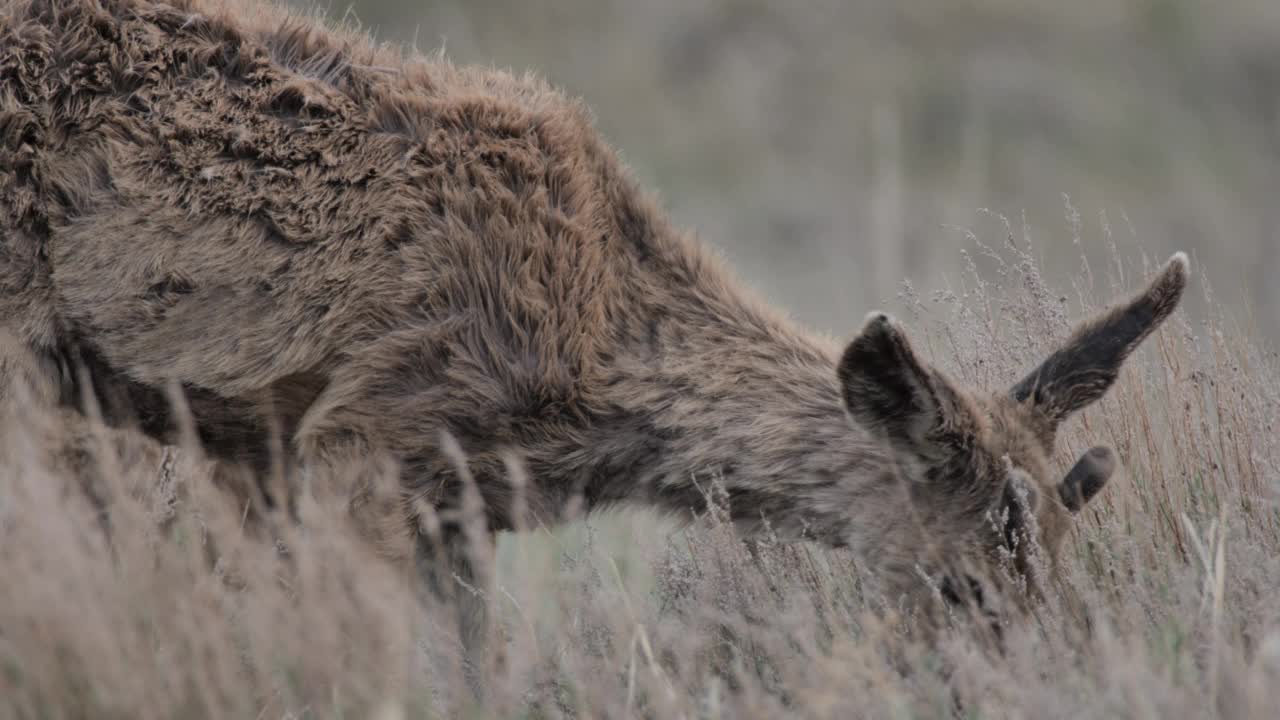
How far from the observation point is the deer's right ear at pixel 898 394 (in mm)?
4371

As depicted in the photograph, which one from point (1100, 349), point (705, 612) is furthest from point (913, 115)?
point (705, 612)

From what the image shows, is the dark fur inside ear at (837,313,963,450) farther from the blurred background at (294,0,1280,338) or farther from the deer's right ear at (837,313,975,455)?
the blurred background at (294,0,1280,338)

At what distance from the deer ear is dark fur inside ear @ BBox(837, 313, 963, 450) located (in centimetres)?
43

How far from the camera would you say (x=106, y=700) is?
3.32 meters

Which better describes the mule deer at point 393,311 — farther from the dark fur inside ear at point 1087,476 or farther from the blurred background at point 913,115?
the blurred background at point 913,115

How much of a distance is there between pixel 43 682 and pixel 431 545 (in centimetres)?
191

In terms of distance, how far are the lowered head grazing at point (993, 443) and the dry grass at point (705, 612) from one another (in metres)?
0.20

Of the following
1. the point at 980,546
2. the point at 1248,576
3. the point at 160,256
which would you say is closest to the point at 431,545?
the point at 160,256

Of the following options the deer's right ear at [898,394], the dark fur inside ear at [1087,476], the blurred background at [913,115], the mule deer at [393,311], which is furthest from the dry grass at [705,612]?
the blurred background at [913,115]

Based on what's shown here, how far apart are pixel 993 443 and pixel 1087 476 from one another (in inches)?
12.8

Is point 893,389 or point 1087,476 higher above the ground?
point 893,389

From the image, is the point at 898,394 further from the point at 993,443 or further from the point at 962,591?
the point at 962,591

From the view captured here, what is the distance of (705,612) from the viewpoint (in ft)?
12.5

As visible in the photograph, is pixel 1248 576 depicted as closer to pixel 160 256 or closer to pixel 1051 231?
pixel 160 256
